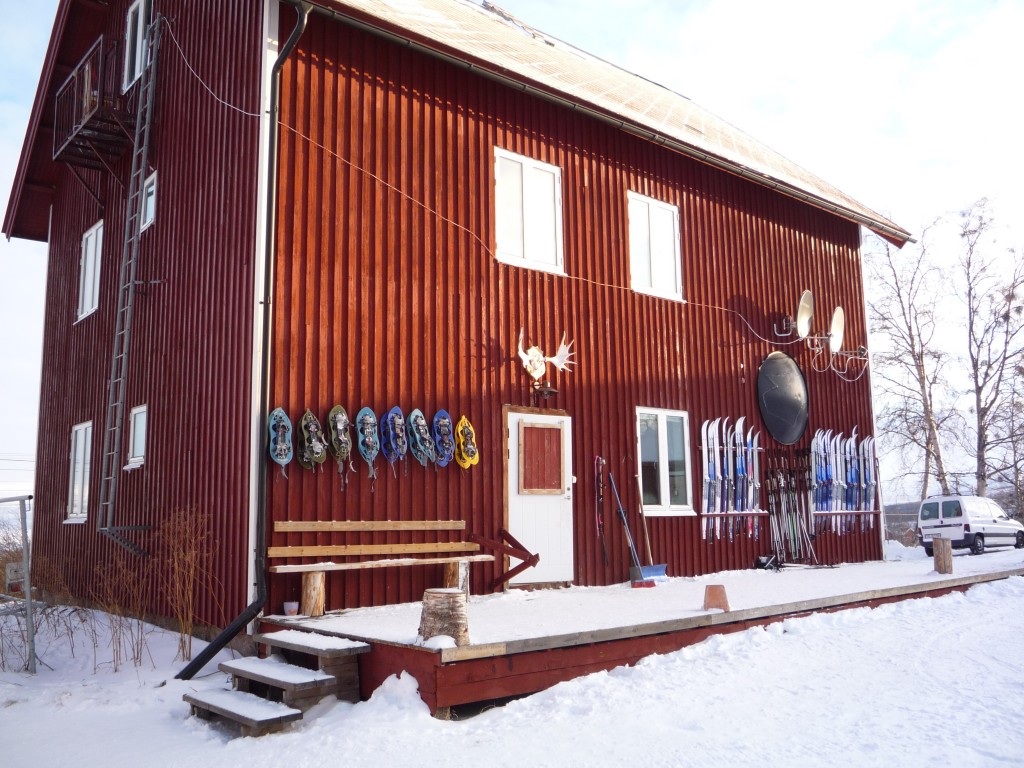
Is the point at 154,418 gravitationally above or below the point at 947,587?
above

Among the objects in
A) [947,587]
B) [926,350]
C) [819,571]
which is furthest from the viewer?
[926,350]

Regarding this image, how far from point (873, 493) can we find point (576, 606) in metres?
7.51

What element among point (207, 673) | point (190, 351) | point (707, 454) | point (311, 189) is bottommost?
point (207, 673)

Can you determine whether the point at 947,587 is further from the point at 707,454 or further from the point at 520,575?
the point at 520,575

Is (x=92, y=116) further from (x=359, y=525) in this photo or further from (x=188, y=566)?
(x=359, y=525)

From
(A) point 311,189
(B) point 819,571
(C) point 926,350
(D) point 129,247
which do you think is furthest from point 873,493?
(C) point 926,350

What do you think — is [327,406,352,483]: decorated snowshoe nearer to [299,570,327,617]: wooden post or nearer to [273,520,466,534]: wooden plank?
A: [273,520,466,534]: wooden plank

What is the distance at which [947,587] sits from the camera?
372 inches

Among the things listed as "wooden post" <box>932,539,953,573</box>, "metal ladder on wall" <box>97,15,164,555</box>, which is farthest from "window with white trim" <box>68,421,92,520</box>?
"wooden post" <box>932,539,953,573</box>

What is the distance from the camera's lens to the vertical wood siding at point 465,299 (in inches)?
304

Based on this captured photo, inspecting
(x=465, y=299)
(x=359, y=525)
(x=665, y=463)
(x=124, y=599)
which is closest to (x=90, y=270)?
(x=124, y=599)

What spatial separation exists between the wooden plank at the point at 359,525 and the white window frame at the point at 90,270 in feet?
18.5

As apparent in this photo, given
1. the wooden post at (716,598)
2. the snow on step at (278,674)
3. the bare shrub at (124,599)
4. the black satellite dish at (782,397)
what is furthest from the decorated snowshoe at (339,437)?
the black satellite dish at (782,397)

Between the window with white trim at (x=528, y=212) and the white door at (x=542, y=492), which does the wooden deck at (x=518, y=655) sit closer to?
the white door at (x=542, y=492)
